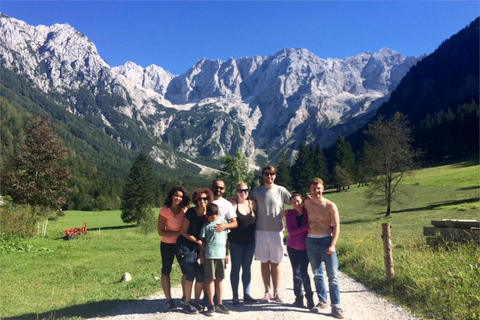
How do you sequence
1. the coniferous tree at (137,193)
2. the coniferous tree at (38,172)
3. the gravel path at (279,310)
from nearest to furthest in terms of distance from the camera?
the gravel path at (279,310) < the coniferous tree at (38,172) < the coniferous tree at (137,193)

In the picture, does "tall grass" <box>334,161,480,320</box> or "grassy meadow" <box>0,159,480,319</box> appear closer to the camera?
"tall grass" <box>334,161,480,320</box>

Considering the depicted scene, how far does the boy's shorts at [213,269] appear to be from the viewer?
6.66 metres

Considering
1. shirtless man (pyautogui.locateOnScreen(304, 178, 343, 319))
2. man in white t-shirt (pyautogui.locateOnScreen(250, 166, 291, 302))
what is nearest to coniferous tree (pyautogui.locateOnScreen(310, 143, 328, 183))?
man in white t-shirt (pyautogui.locateOnScreen(250, 166, 291, 302))

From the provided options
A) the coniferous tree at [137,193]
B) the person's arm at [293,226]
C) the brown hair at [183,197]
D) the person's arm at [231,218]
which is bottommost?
the coniferous tree at [137,193]

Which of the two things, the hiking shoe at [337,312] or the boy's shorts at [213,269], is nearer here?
the hiking shoe at [337,312]

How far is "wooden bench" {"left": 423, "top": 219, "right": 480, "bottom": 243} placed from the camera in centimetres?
1025

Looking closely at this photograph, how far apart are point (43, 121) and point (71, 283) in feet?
61.6

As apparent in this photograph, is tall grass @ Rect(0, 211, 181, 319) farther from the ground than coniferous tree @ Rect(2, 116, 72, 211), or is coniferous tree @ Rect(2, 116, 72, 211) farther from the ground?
coniferous tree @ Rect(2, 116, 72, 211)

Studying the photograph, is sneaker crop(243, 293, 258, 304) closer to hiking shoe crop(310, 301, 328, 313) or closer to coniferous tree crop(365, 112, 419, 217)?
hiking shoe crop(310, 301, 328, 313)

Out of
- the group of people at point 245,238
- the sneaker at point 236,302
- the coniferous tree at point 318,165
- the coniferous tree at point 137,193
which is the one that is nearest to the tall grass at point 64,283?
the group of people at point 245,238

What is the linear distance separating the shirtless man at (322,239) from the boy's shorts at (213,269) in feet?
6.52

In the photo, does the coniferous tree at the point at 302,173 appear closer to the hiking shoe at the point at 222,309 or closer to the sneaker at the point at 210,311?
the hiking shoe at the point at 222,309

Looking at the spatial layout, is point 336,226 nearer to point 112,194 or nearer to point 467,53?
point 112,194

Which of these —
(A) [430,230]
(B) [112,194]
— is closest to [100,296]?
(A) [430,230]
